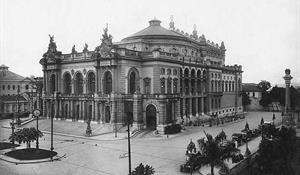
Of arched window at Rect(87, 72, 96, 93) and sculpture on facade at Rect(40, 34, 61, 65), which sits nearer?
arched window at Rect(87, 72, 96, 93)

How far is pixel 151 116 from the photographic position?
54.1m

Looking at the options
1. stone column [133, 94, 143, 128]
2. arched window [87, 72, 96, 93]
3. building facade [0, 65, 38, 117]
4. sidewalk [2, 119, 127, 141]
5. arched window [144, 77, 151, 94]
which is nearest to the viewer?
sidewalk [2, 119, 127, 141]

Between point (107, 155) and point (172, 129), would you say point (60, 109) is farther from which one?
point (107, 155)

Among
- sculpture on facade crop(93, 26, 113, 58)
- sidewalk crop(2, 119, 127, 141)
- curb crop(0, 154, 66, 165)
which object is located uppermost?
sculpture on facade crop(93, 26, 113, 58)

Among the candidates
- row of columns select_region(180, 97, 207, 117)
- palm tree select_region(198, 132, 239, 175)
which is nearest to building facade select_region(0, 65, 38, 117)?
row of columns select_region(180, 97, 207, 117)

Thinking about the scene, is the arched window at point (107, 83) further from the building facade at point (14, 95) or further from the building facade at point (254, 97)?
the building facade at point (254, 97)

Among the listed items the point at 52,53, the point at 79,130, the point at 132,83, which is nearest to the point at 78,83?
the point at 52,53

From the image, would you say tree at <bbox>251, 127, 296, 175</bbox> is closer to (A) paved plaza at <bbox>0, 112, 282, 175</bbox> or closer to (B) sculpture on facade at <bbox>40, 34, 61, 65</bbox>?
(A) paved plaza at <bbox>0, 112, 282, 175</bbox>

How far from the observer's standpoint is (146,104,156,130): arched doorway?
53094 millimetres

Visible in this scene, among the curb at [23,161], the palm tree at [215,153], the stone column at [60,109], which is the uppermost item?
the stone column at [60,109]

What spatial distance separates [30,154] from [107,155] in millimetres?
8630

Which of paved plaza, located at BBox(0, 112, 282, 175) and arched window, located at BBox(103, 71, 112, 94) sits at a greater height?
arched window, located at BBox(103, 71, 112, 94)

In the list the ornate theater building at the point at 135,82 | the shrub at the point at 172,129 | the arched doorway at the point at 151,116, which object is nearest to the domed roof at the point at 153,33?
the ornate theater building at the point at 135,82

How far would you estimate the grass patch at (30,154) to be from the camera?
34612mm
